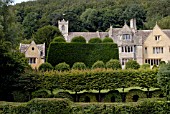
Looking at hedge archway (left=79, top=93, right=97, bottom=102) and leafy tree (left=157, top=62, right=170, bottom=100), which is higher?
leafy tree (left=157, top=62, right=170, bottom=100)

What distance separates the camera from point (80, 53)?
44688mm

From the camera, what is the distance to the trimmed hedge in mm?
43125

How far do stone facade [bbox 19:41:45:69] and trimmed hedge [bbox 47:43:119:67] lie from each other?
54.7 feet

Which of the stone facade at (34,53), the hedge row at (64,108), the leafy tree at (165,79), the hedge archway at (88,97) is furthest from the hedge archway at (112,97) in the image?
the stone facade at (34,53)

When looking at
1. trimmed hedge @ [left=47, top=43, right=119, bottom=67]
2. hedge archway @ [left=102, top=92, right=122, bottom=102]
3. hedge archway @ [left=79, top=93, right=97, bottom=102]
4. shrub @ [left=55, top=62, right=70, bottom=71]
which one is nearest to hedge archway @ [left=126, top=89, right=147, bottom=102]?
hedge archway @ [left=102, top=92, right=122, bottom=102]

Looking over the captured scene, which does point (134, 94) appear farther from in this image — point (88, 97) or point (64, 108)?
point (64, 108)

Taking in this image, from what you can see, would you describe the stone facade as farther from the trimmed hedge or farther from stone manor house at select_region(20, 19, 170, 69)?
the trimmed hedge

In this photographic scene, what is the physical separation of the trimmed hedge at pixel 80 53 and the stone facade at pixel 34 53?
54.7ft

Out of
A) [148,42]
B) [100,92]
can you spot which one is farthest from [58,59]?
[148,42]

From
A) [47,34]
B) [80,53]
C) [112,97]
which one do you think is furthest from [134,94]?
[47,34]

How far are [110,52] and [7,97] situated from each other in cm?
2025

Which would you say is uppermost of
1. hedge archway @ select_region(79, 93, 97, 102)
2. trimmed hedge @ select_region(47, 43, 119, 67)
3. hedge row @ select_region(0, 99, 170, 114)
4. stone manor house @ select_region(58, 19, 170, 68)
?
stone manor house @ select_region(58, 19, 170, 68)

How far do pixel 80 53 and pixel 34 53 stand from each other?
1704 cm

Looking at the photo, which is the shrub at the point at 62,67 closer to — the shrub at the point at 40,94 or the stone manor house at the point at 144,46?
the shrub at the point at 40,94
